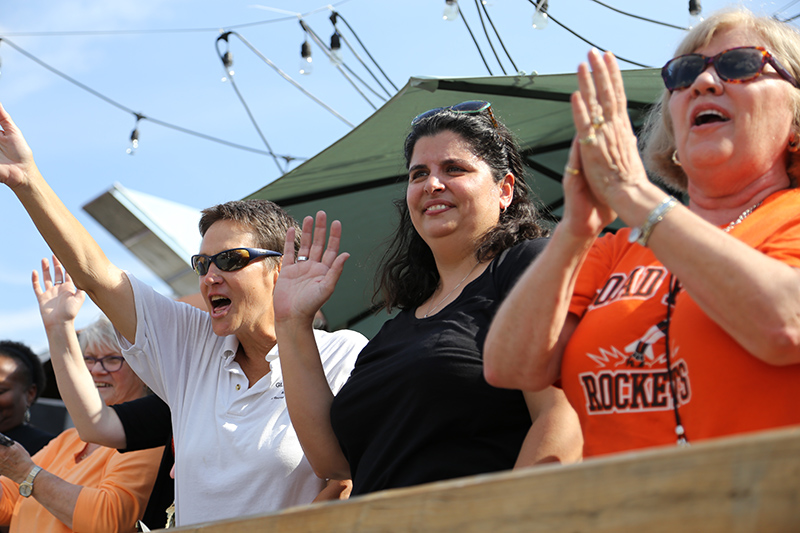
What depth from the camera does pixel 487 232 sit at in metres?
2.18

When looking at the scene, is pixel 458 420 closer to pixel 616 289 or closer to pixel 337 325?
pixel 616 289

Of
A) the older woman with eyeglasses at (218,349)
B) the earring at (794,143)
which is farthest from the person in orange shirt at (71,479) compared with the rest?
the earring at (794,143)

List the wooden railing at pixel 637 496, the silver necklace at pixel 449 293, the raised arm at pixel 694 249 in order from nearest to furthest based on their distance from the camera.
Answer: the wooden railing at pixel 637 496
the raised arm at pixel 694 249
the silver necklace at pixel 449 293

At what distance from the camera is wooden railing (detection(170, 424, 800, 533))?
2.65 feet

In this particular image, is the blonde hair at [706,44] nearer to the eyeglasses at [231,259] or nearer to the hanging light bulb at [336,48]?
the eyeglasses at [231,259]

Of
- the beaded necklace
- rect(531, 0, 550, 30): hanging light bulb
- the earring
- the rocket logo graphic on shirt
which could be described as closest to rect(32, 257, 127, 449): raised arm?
the rocket logo graphic on shirt

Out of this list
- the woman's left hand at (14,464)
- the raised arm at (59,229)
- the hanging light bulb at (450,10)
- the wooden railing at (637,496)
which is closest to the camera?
the wooden railing at (637,496)

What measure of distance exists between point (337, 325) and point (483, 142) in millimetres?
2983

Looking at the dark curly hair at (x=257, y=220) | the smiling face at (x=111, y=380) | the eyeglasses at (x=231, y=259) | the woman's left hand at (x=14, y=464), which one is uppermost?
the dark curly hair at (x=257, y=220)

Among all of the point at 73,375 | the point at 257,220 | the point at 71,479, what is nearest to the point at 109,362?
the point at 71,479

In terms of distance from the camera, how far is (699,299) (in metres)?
1.25

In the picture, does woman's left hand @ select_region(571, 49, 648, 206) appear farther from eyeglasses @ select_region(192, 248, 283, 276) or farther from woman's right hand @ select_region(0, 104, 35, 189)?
woman's right hand @ select_region(0, 104, 35, 189)

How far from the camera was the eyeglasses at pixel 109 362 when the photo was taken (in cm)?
360

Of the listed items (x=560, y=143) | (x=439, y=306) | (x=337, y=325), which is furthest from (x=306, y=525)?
(x=337, y=325)
